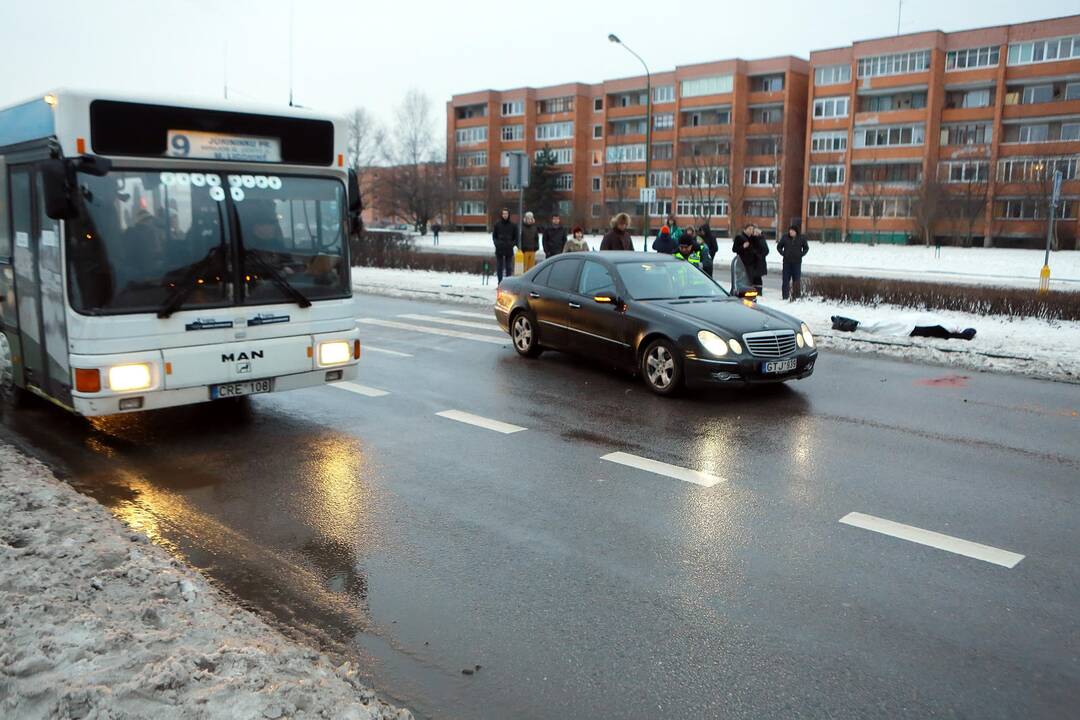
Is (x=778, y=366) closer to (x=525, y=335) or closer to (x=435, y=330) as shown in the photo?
(x=525, y=335)

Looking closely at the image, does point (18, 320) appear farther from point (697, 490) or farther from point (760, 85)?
point (760, 85)

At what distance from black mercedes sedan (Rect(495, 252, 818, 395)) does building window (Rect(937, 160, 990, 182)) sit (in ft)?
208

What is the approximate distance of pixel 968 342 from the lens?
13641 millimetres

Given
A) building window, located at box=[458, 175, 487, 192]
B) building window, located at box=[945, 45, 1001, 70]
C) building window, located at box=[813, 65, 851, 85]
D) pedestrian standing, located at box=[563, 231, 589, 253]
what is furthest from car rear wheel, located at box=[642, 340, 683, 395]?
building window, located at box=[458, 175, 487, 192]

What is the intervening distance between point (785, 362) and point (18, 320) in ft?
25.0

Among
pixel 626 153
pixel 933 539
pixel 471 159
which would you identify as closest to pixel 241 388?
pixel 933 539

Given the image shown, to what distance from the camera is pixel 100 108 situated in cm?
679

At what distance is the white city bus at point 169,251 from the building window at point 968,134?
70.9 meters

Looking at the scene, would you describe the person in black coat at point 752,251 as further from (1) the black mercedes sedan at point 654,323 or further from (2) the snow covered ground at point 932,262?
(2) the snow covered ground at point 932,262

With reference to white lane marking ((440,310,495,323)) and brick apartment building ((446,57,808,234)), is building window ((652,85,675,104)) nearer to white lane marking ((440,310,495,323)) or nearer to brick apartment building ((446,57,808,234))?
brick apartment building ((446,57,808,234))

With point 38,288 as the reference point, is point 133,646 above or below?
below

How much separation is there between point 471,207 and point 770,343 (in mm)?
95849

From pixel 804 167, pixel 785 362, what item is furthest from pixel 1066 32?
pixel 785 362

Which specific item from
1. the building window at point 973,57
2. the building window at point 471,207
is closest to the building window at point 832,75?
the building window at point 973,57
